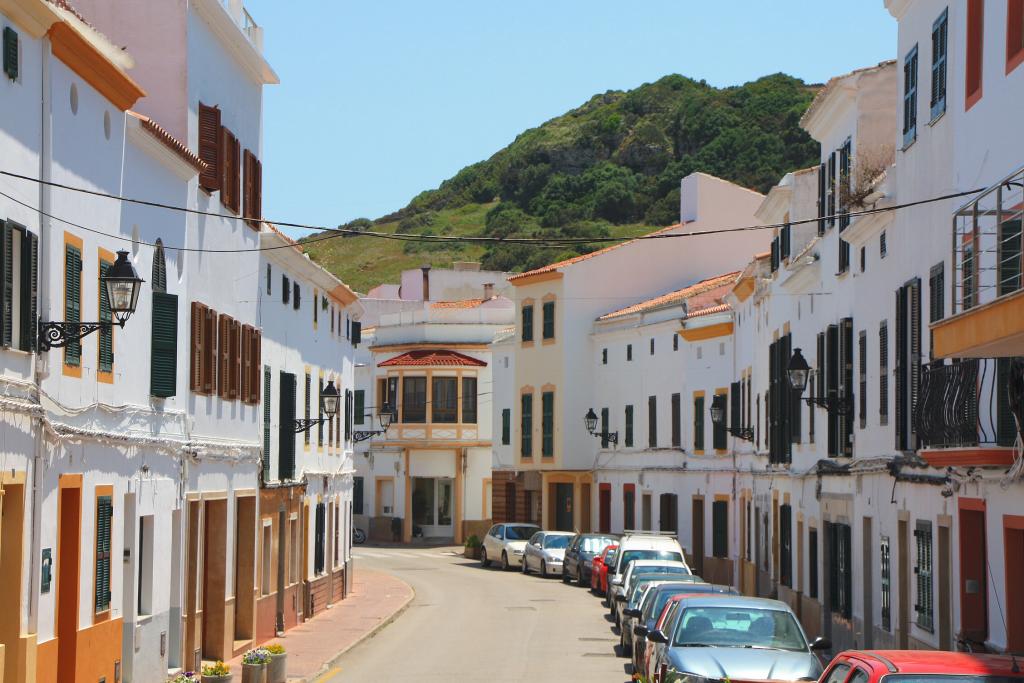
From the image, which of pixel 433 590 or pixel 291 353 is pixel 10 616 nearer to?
pixel 291 353

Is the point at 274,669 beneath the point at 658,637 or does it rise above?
beneath

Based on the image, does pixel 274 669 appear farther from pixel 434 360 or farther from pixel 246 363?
pixel 434 360

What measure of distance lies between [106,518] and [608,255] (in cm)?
3856

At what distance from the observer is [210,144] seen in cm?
2309

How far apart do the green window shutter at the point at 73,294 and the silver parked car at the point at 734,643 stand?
700cm

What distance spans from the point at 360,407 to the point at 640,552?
31.3 metres

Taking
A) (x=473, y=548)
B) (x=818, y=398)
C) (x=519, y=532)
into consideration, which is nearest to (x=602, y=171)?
(x=473, y=548)

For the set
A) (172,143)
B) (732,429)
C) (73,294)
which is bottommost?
(732,429)

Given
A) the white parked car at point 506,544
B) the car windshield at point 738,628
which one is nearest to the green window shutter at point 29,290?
the car windshield at point 738,628

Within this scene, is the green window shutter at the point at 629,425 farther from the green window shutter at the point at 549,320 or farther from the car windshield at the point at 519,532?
the green window shutter at the point at 549,320

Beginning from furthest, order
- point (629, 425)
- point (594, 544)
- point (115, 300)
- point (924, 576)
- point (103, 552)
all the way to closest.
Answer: point (629, 425) → point (594, 544) → point (924, 576) → point (103, 552) → point (115, 300)

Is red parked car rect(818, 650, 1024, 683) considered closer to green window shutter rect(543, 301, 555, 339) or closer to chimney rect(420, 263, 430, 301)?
green window shutter rect(543, 301, 555, 339)

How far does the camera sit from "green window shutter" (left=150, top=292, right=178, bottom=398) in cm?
1961

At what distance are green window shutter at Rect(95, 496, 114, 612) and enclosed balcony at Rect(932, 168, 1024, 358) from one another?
31.0 ft
